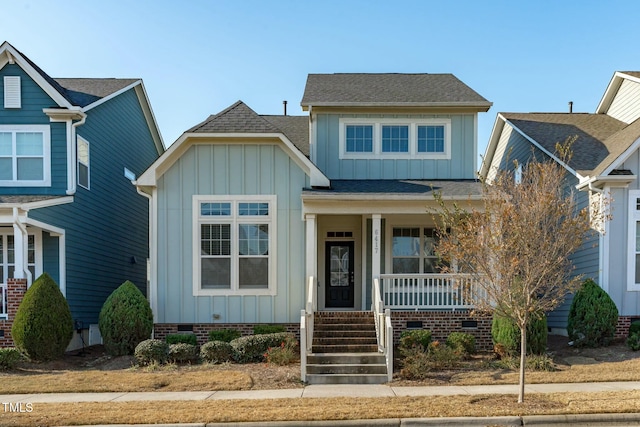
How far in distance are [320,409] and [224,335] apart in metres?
5.64

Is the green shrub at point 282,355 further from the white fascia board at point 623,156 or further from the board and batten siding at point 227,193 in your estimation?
the white fascia board at point 623,156

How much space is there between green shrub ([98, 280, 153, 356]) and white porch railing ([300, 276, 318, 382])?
3880 mm

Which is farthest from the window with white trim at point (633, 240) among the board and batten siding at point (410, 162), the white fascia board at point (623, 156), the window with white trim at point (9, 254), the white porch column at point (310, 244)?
the window with white trim at point (9, 254)

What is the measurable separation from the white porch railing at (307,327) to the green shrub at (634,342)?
6994 millimetres

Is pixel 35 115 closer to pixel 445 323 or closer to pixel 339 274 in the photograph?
pixel 339 274

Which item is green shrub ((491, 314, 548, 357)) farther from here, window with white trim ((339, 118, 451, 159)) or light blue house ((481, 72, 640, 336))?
window with white trim ((339, 118, 451, 159))

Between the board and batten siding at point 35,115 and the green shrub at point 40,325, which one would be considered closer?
the green shrub at point 40,325

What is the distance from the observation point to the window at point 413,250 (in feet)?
51.0

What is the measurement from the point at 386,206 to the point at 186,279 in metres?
5.29

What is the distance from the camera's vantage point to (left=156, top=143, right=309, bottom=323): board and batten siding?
45.5 feet

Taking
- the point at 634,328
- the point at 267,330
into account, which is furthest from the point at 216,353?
the point at 634,328

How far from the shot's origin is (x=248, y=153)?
14156mm

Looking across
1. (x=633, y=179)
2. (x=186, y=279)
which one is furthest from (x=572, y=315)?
(x=186, y=279)

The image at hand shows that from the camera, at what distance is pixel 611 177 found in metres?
13.0
